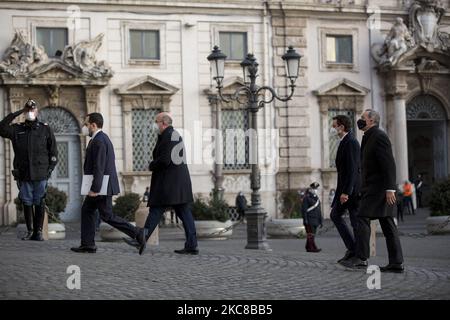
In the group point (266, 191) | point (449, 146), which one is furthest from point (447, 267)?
point (449, 146)

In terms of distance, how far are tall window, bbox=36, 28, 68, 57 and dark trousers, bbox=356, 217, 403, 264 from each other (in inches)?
767

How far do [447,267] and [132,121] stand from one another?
61.5 ft

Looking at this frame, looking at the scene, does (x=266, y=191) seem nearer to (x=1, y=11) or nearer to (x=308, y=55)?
(x=308, y=55)

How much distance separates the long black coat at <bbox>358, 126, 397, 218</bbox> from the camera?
35.5ft

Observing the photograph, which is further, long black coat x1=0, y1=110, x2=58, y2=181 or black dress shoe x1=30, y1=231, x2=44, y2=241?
black dress shoe x1=30, y1=231, x2=44, y2=241

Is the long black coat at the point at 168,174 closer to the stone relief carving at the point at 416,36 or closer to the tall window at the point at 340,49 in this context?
the tall window at the point at 340,49

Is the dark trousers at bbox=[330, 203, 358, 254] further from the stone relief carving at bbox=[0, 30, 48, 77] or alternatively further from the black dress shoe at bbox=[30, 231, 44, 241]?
the stone relief carving at bbox=[0, 30, 48, 77]

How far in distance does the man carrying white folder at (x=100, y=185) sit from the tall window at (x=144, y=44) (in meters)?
17.5

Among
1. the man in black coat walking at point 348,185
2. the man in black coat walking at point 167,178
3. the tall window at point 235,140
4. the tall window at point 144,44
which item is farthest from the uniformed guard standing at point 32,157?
the tall window at point 235,140

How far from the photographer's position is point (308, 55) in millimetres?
31688

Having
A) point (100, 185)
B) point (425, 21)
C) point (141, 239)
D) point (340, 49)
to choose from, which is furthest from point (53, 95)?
point (141, 239)

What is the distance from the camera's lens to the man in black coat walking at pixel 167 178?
40.9ft

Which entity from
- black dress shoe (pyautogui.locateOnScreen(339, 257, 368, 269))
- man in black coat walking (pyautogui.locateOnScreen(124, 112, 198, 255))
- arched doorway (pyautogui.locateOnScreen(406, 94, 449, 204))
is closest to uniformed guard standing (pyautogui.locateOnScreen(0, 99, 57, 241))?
man in black coat walking (pyautogui.locateOnScreen(124, 112, 198, 255))

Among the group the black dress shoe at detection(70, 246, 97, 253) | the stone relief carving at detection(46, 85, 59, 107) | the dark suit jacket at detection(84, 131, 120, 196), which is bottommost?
the black dress shoe at detection(70, 246, 97, 253)
